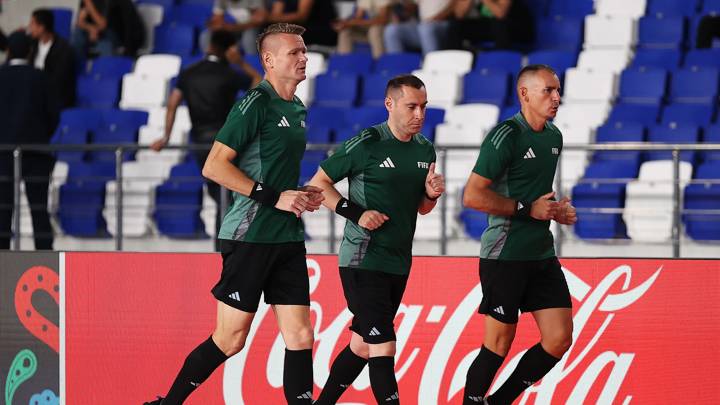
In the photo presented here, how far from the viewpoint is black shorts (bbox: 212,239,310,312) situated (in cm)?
661

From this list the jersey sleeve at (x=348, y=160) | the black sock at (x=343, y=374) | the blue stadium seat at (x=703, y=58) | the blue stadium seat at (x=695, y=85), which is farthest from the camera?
the blue stadium seat at (x=703, y=58)

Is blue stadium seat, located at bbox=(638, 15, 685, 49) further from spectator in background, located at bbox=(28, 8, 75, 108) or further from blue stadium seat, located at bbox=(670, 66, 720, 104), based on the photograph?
spectator in background, located at bbox=(28, 8, 75, 108)

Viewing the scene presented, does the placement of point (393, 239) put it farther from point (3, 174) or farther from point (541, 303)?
point (3, 174)

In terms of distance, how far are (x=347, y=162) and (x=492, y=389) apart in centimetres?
182

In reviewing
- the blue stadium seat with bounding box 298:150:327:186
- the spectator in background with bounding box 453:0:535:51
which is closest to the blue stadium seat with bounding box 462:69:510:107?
the spectator in background with bounding box 453:0:535:51

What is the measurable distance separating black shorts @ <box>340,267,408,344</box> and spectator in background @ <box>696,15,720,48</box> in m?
6.64

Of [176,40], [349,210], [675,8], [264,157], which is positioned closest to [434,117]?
→ [675,8]

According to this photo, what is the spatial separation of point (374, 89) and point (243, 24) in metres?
2.13

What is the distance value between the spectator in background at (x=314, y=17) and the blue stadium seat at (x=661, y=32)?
3542 millimetres

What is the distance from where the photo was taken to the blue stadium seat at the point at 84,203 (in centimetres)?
1224

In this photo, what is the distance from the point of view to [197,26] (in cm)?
1559

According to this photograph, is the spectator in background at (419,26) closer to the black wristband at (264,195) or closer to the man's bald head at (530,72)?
the man's bald head at (530,72)

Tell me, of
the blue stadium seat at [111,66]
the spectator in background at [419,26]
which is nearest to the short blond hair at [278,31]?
the spectator in background at [419,26]

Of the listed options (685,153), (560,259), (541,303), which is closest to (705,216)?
(685,153)
